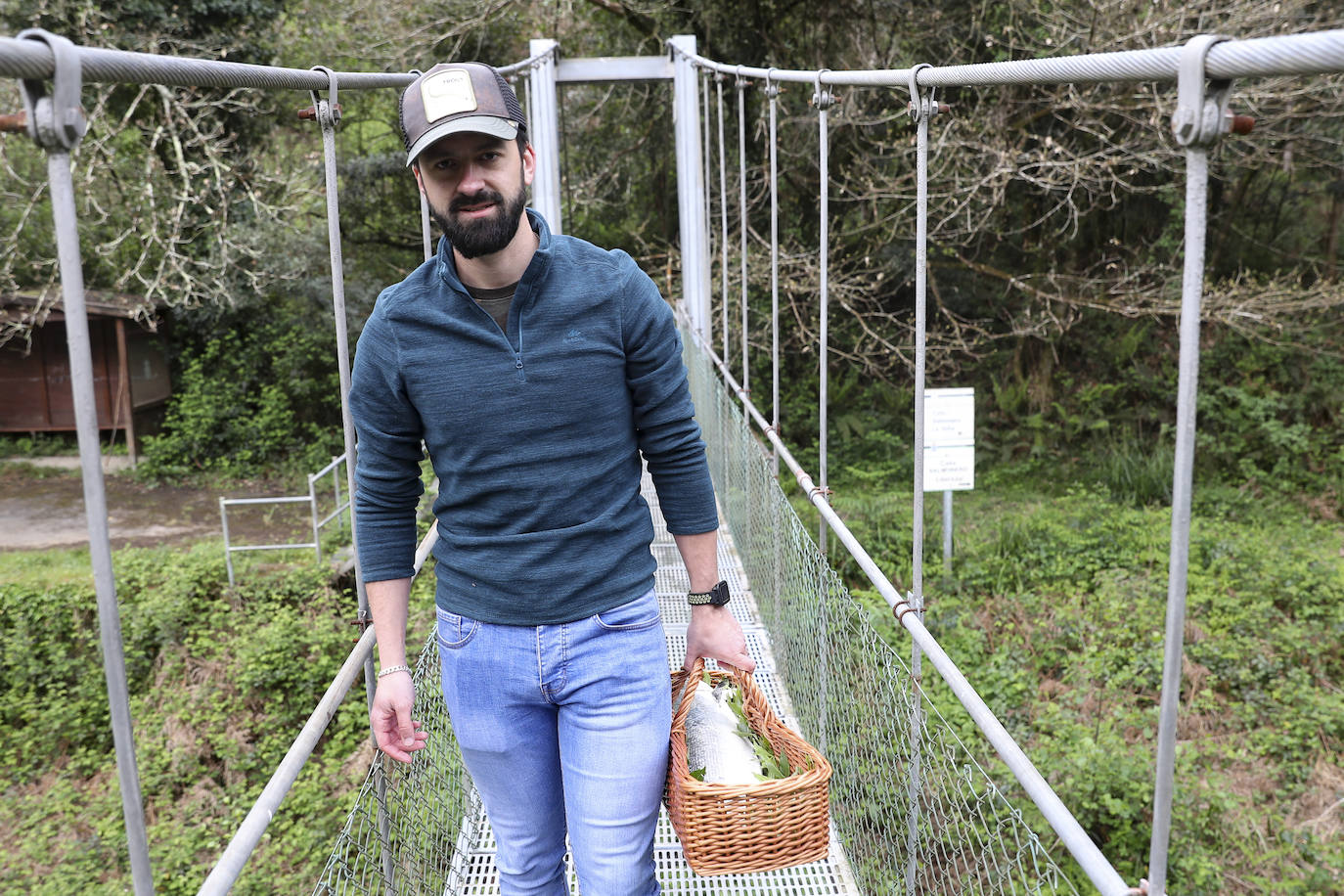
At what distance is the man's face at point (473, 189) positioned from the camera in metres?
1.07

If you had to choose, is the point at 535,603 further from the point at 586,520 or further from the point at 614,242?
the point at 614,242

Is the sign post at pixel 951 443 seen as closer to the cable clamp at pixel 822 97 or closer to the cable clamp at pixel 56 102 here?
the cable clamp at pixel 822 97

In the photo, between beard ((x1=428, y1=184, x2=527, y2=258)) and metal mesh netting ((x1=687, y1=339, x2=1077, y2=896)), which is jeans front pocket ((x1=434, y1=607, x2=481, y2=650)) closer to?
beard ((x1=428, y1=184, x2=527, y2=258))

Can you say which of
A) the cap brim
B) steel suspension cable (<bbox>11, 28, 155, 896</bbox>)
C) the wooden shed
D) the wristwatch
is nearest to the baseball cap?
the cap brim

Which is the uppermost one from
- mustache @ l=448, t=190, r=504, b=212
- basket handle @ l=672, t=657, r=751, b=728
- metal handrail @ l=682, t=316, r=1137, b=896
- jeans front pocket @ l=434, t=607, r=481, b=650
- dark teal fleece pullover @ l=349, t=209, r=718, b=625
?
mustache @ l=448, t=190, r=504, b=212

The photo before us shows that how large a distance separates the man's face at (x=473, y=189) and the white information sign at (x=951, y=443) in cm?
416

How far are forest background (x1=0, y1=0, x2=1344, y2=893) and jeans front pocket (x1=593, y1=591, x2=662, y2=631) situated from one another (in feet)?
7.99

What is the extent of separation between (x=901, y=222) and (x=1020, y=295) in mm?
1361

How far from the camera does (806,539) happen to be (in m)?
1.93

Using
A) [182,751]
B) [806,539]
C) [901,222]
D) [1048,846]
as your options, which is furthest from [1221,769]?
[901,222]

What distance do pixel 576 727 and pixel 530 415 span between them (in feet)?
1.09

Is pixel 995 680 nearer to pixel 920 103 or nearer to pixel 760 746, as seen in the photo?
pixel 760 746

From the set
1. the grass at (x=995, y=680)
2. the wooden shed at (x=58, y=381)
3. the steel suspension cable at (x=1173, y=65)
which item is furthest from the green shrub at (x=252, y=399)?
the steel suspension cable at (x=1173, y=65)

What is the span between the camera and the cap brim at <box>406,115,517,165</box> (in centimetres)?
104
